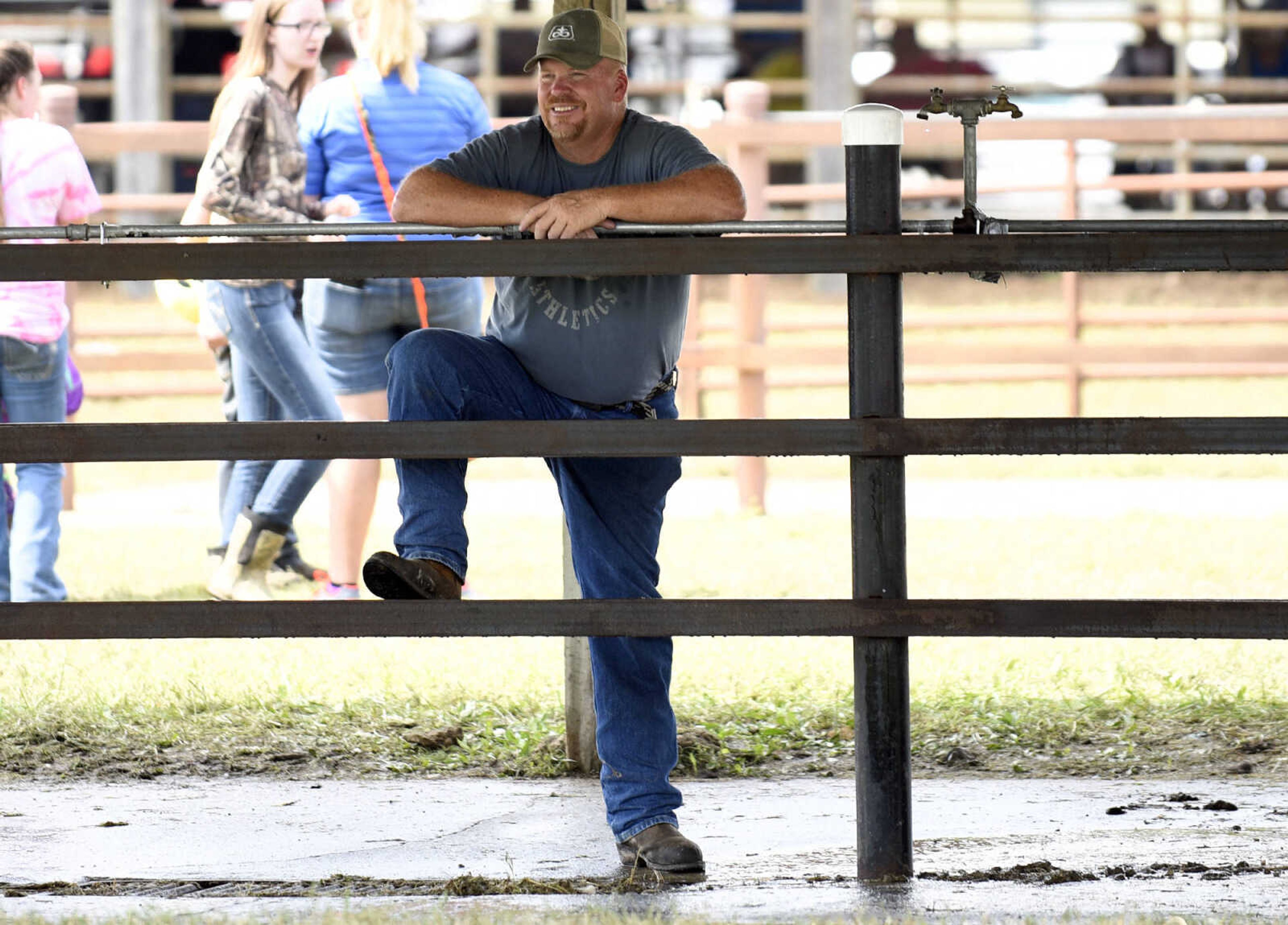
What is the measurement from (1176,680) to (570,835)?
2158mm

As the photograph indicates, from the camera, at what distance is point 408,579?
12.4 feet

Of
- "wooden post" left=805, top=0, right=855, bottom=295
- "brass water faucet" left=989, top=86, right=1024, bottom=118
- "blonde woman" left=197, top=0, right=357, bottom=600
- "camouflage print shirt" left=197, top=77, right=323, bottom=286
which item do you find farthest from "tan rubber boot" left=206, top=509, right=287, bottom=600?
"wooden post" left=805, top=0, right=855, bottom=295

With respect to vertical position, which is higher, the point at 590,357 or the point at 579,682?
the point at 590,357

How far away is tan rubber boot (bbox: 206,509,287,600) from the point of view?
23.6ft

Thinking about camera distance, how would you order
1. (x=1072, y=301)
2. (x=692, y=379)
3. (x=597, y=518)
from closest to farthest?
1. (x=597, y=518)
2. (x=692, y=379)
3. (x=1072, y=301)

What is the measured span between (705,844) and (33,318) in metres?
3.62

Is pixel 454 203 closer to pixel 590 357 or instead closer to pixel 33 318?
pixel 590 357

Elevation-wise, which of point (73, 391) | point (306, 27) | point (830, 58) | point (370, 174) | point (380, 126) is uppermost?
point (830, 58)

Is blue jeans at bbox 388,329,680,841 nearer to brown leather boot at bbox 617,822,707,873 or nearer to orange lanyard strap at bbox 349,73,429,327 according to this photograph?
brown leather boot at bbox 617,822,707,873

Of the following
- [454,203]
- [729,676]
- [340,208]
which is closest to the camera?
[454,203]

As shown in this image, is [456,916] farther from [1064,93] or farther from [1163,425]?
[1064,93]

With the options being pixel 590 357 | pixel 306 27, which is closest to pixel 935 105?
pixel 590 357

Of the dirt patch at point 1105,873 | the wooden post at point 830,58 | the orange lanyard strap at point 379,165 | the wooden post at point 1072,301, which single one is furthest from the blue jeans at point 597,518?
the wooden post at point 830,58

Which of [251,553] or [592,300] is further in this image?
[251,553]
